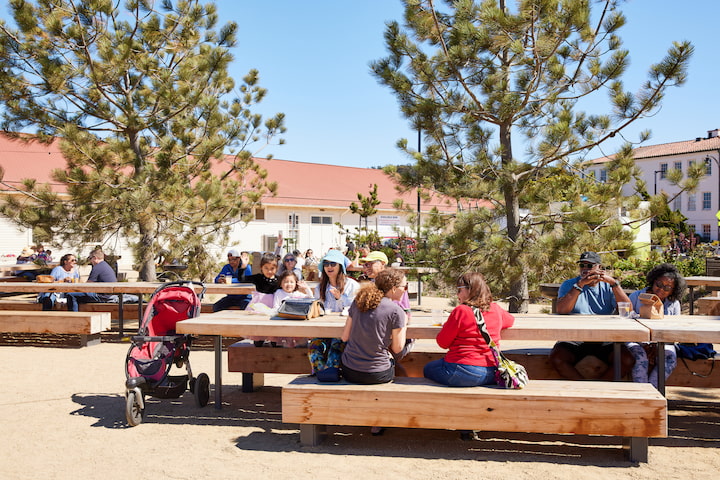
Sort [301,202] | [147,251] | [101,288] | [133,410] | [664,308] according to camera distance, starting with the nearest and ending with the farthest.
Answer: [133,410]
[664,308]
[101,288]
[147,251]
[301,202]

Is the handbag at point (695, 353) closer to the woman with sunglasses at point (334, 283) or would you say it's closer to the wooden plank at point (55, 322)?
the woman with sunglasses at point (334, 283)

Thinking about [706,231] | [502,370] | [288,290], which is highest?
[706,231]

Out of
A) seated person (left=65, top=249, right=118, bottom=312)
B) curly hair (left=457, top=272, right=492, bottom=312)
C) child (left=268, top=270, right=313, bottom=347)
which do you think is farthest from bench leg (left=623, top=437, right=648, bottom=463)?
seated person (left=65, top=249, right=118, bottom=312)

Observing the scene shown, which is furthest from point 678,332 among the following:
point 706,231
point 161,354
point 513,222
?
point 706,231

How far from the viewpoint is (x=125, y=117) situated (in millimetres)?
12555

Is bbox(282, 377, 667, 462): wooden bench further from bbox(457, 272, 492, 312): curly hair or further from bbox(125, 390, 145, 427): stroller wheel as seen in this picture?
bbox(125, 390, 145, 427): stroller wheel

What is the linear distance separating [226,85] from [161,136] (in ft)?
6.76

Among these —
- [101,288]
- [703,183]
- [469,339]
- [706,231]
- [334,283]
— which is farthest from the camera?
[703,183]

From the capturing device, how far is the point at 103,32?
1194 centimetres

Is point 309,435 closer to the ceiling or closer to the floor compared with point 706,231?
closer to the floor

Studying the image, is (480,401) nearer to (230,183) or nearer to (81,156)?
(81,156)

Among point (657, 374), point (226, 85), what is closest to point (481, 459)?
point (657, 374)

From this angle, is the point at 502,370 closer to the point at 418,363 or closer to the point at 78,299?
the point at 418,363

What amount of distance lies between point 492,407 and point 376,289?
1118 millimetres
